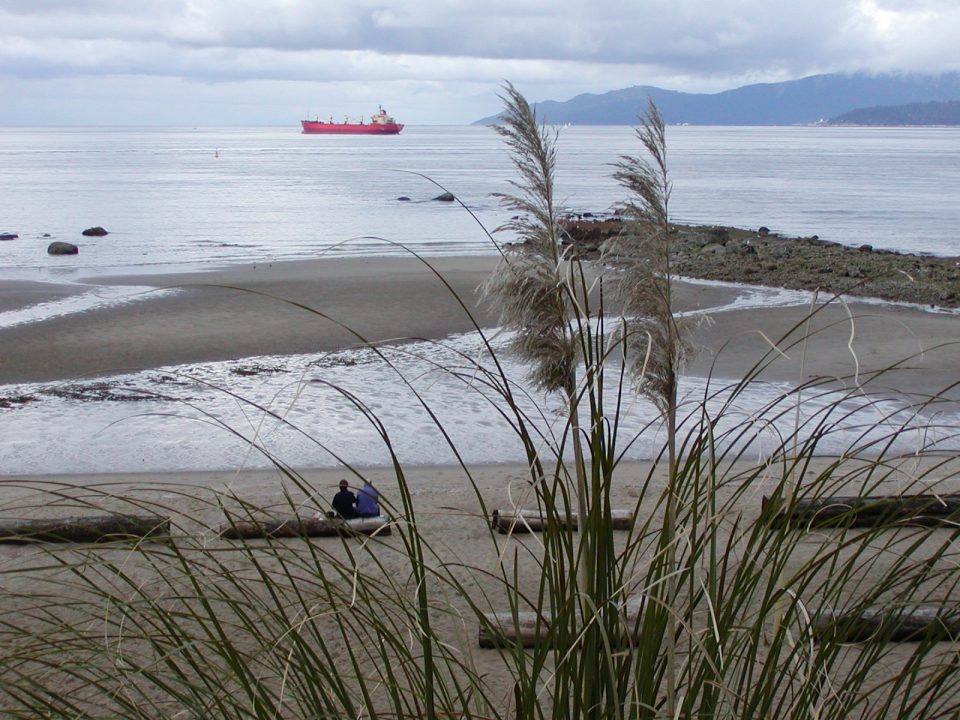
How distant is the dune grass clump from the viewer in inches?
66.7

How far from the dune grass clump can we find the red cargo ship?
153m

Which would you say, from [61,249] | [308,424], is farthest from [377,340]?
[61,249]

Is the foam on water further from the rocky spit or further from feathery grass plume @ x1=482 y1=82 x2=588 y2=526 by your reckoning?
the rocky spit

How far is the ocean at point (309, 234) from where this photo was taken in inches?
398

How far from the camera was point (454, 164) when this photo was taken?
84125 millimetres

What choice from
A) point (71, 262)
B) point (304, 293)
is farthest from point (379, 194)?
point (304, 293)

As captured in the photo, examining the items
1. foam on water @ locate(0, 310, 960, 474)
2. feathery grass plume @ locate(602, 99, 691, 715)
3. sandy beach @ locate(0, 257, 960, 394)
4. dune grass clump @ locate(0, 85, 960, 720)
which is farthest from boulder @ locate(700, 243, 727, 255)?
feathery grass plume @ locate(602, 99, 691, 715)

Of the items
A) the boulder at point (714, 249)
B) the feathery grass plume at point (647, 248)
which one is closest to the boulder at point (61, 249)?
the boulder at point (714, 249)

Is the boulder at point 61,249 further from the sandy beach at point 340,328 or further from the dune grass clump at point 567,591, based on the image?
the dune grass clump at point 567,591

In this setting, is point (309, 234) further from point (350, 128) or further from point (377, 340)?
point (350, 128)

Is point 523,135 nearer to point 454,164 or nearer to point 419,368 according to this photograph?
point 419,368

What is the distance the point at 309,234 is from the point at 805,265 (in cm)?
1725

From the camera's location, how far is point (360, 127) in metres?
165

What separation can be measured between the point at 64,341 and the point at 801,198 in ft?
138
